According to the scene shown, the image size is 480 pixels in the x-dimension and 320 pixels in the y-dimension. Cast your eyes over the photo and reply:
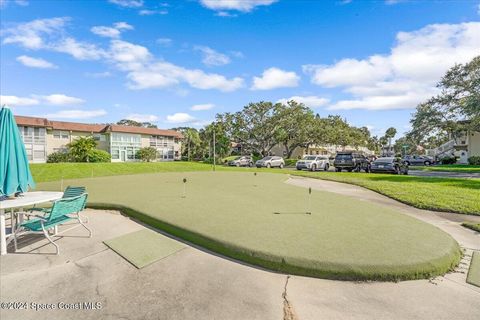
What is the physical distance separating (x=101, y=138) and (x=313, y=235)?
50.0m

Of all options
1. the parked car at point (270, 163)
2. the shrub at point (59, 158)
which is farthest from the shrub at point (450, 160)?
the shrub at point (59, 158)

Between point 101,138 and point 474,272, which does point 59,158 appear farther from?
point 474,272

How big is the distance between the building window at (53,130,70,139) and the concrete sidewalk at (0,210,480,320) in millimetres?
44736

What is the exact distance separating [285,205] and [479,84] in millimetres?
29400

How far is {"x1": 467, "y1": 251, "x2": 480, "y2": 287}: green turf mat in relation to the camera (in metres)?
3.61

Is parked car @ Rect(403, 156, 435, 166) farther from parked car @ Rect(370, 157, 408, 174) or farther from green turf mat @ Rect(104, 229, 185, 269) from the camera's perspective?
green turf mat @ Rect(104, 229, 185, 269)

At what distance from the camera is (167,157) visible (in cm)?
5453

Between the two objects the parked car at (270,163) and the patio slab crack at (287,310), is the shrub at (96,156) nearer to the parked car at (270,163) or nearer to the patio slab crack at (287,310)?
the parked car at (270,163)

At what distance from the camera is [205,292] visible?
3273mm

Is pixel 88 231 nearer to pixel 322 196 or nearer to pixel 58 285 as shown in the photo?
pixel 58 285

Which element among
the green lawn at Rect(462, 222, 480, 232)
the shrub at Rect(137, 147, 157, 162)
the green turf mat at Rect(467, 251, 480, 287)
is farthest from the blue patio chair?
the shrub at Rect(137, 147, 157, 162)

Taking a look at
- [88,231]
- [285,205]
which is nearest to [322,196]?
[285,205]

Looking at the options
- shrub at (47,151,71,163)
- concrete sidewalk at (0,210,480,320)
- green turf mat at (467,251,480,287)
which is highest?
shrub at (47,151,71,163)

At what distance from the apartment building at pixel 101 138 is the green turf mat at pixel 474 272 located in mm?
45043
